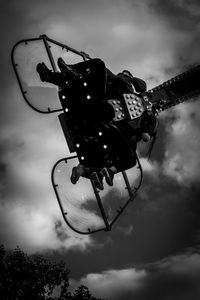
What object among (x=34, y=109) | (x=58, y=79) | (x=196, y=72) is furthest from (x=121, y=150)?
(x=196, y=72)

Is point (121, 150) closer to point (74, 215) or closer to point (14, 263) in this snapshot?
point (74, 215)

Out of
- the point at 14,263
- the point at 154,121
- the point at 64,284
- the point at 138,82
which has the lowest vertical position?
the point at 154,121

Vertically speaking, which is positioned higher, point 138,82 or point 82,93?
point 138,82

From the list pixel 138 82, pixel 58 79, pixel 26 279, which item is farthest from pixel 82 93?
pixel 26 279

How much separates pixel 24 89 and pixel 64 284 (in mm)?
17325

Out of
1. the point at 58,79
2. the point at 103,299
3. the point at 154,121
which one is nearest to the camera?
the point at 58,79

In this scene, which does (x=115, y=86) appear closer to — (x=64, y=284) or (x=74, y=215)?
(x=74, y=215)

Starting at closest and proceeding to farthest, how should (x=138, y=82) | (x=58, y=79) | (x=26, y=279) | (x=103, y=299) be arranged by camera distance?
1. (x=58, y=79)
2. (x=138, y=82)
3. (x=26, y=279)
4. (x=103, y=299)

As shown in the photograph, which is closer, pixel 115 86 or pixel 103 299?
pixel 115 86

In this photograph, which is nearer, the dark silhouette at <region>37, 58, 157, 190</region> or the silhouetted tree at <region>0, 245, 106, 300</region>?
the dark silhouette at <region>37, 58, 157, 190</region>

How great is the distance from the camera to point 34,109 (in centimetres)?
409

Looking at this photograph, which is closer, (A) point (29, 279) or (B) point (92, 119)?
(B) point (92, 119)

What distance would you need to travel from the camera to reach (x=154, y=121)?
13.1ft

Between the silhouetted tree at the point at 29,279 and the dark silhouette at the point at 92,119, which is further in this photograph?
the silhouetted tree at the point at 29,279
